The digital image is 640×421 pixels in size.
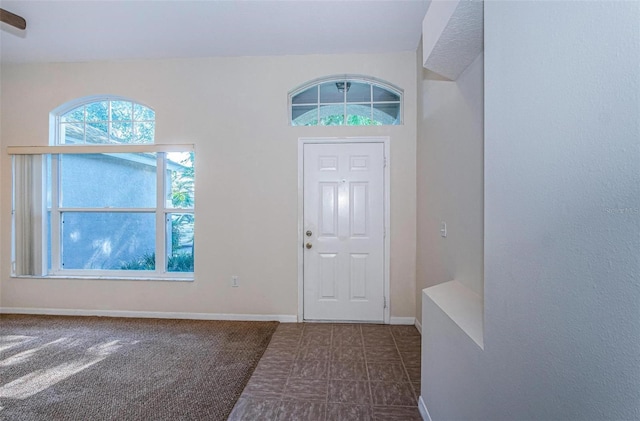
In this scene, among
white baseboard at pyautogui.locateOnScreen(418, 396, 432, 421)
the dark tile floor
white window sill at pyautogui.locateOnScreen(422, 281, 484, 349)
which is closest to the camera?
white window sill at pyautogui.locateOnScreen(422, 281, 484, 349)

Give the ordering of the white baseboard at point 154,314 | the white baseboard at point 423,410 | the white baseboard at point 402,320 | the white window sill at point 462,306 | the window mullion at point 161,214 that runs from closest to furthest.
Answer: the white window sill at point 462,306
the white baseboard at point 423,410
the white baseboard at point 402,320
the white baseboard at point 154,314
the window mullion at point 161,214

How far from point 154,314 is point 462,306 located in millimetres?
3306

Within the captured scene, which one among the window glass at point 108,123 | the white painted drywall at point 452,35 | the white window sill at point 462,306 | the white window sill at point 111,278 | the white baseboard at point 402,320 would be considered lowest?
the white baseboard at point 402,320

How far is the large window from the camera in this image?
3412mm

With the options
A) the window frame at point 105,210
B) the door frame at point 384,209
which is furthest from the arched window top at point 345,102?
the window frame at point 105,210

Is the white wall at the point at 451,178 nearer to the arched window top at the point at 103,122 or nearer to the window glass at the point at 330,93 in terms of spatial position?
the window glass at the point at 330,93

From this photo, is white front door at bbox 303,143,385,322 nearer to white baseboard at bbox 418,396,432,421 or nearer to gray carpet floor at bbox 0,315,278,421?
gray carpet floor at bbox 0,315,278,421

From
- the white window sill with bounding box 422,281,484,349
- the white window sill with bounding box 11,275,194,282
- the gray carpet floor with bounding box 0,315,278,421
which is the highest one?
the white window sill with bounding box 422,281,484,349

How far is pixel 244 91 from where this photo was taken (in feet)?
10.7

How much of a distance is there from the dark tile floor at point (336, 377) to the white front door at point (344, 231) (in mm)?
306

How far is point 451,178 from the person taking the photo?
6.80 ft

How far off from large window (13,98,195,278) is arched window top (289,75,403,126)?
1.48 m

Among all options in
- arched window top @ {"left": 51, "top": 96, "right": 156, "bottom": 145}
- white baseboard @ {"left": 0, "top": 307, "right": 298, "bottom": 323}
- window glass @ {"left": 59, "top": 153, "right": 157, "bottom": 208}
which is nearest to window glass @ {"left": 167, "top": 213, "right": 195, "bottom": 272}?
window glass @ {"left": 59, "top": 153, "right": 157, "bottom": 208}

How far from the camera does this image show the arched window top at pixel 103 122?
344 centimetres
